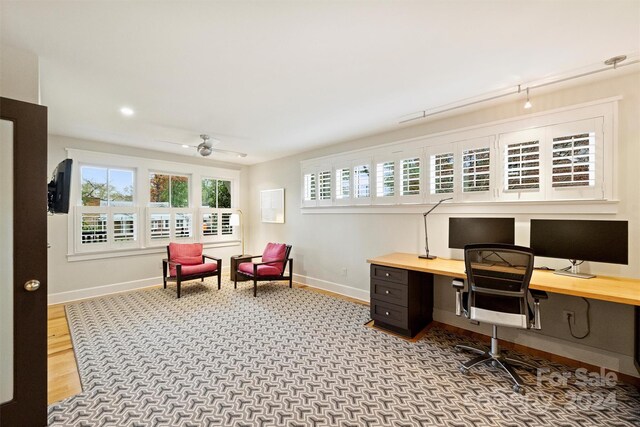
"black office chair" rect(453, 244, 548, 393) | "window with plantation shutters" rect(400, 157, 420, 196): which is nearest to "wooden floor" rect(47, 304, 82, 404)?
"black office chair" rect(453, 244, 548, 393)

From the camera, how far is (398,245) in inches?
159

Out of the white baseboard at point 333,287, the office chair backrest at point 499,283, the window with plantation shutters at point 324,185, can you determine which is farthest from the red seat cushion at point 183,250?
the office chair backrest at point 499,283

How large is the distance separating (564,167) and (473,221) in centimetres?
97

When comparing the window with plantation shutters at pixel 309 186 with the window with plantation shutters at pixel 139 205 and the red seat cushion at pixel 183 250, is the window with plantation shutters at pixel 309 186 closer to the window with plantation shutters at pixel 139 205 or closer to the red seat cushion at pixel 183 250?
the window with plantation shutters at pixel 139 205

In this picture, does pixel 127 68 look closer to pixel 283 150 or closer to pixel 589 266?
pixel 283 150

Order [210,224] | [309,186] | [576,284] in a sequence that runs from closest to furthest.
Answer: [576,284] → [309,186] → [210,224]

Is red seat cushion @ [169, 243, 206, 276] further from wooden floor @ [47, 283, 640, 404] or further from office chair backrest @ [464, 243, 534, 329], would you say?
office chair backrest @ [464, 243, 534, 329]

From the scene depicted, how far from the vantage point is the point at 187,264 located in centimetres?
500

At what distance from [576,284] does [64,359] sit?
186 inches

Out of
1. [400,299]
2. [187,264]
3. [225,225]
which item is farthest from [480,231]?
[225,225]

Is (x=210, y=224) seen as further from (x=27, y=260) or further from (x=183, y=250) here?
(x=27, y=260)

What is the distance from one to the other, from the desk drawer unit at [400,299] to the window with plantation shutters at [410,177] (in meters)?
1.18

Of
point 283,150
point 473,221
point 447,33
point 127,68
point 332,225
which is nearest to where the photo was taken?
point 447,33

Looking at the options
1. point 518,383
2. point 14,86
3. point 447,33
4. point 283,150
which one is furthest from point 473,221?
point 14,86
